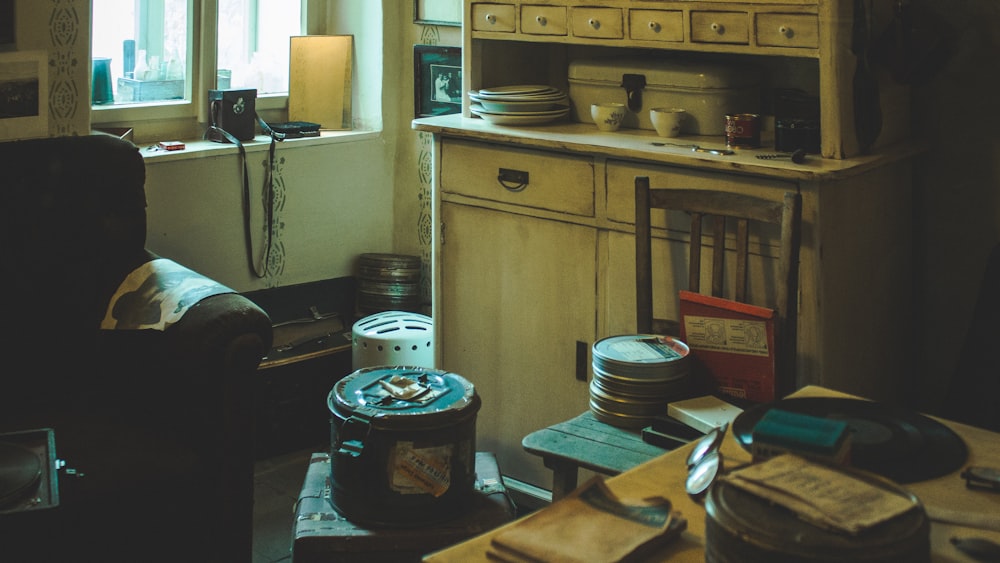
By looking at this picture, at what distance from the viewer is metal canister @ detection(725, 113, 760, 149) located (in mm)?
2590

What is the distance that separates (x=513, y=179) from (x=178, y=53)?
4.72 ft

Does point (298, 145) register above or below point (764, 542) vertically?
above

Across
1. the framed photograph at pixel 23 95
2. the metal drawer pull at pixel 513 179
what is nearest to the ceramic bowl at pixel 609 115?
the metal drawer pull at pixel 513 179

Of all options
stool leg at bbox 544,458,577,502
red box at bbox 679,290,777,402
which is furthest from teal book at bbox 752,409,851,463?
red box at bbox 679,290,777,402

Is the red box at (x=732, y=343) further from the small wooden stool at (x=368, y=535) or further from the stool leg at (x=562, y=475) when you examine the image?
the small wooden stool at (x=368, y=535)

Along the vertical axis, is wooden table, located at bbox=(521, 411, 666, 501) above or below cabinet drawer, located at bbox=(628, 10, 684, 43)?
below

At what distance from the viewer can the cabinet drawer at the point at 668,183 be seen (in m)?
Result: 2.42

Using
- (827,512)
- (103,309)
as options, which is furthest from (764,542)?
(103,309)

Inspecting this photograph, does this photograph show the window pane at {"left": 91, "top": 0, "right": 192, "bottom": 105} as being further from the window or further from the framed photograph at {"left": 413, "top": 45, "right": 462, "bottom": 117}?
the framed photograph at {"left": 413, "top": 45, "right": 462, "bottom": 117}

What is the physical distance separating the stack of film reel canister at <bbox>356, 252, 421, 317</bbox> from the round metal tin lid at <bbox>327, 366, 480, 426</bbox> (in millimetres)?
1164

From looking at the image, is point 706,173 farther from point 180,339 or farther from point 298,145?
point 298,145

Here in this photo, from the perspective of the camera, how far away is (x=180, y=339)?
8.39ft

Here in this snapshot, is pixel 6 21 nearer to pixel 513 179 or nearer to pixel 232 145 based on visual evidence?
pixel 232 145

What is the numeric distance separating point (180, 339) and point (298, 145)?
1.28 metres
